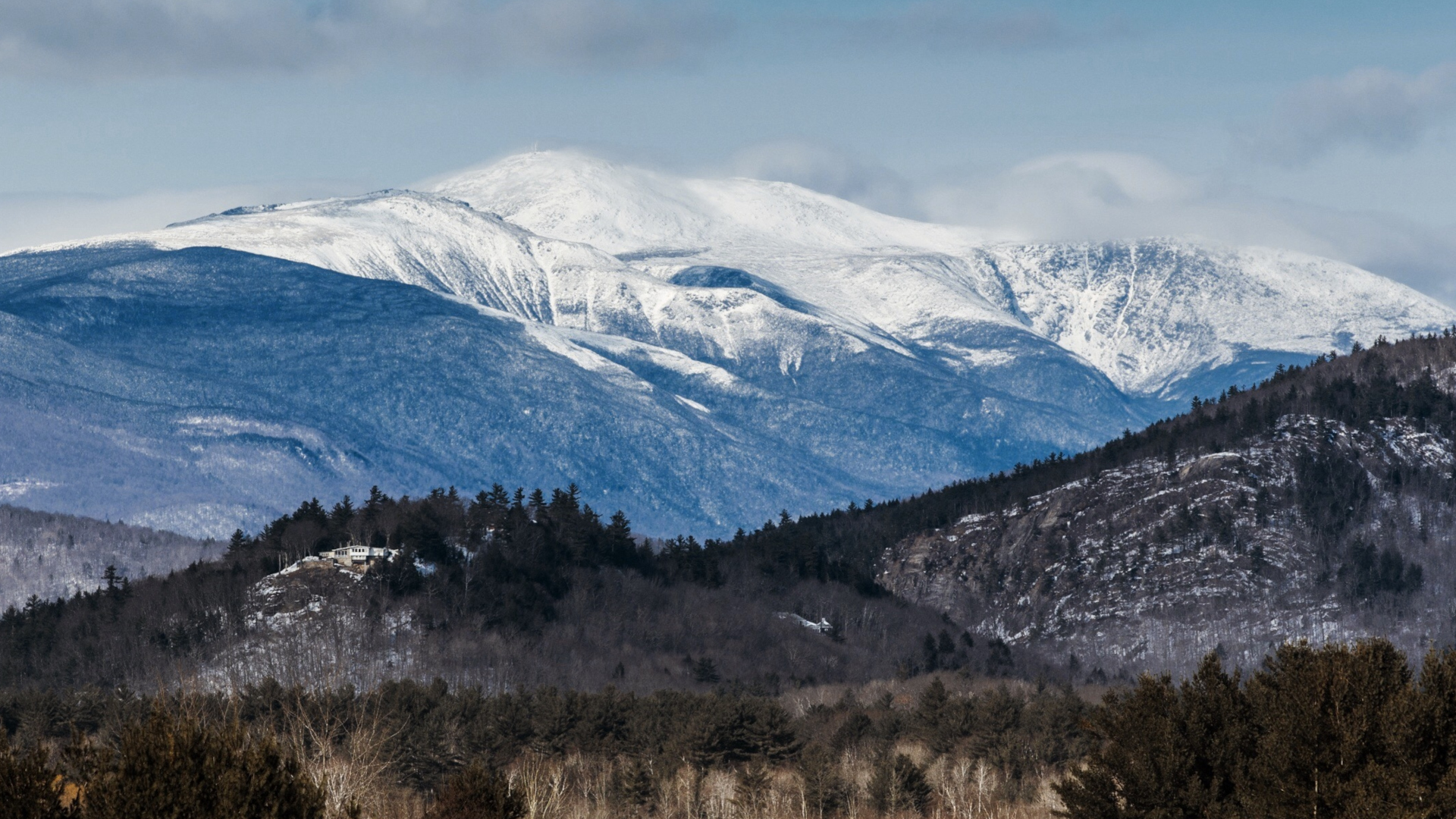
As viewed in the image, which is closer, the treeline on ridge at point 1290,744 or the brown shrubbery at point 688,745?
the treeline on ridge at point 1290,744

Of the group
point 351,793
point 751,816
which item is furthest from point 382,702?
point 351,793

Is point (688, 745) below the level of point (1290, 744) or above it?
below

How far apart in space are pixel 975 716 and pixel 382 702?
42.1m

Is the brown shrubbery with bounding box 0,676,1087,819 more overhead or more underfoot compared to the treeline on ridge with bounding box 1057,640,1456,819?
more underfoot

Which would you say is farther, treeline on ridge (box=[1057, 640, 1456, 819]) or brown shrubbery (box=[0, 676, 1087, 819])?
brown shrubbery (box=[0, 676, 1087, 819])

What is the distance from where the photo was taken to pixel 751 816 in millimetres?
84188

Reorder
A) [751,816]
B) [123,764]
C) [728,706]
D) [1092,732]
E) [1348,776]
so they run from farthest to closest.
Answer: [728,706]
[751,816]
[1092,732]
[1348,776]
[123,764]

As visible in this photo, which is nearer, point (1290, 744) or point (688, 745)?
point (1290, 744)

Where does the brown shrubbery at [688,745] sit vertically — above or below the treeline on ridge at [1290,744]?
below

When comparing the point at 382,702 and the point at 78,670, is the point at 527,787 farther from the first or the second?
the point at 78,670

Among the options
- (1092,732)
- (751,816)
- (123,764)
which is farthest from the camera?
(751,816)

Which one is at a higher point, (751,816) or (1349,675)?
(1349,675)

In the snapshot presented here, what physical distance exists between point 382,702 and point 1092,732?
275 ft

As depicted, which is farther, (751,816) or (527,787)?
(751,816)
